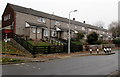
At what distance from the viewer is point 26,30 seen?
105ft

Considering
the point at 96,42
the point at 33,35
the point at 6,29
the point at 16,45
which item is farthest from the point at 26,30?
the point at 96,42

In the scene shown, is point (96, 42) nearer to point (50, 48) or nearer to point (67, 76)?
point (50, 48)

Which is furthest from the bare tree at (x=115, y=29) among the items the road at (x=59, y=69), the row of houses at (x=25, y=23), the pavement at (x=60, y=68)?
the road at (x=59, y=69)

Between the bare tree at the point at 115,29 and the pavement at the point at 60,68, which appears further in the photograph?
the bare tree at the point at 115,29

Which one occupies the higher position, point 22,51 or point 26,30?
point 26,30

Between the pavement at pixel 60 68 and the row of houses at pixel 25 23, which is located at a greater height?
the row of houses at pixel 25 23

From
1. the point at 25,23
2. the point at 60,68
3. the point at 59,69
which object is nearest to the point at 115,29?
the point at 25,23

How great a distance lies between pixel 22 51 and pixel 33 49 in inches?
93.7

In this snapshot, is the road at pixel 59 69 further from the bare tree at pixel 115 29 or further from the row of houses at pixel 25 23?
the bare tree at pixel 115 29

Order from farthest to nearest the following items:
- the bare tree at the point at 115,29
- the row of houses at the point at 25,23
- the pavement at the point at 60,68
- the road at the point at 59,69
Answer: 1. the bare tree at the point at 115,29
2. the row of houses at the point at 25,23
3. the pavement at the point at 60,68
4. the road at the point at 59,69

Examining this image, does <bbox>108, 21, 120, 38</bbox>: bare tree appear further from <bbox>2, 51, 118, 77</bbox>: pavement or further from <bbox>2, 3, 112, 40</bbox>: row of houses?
<bbox>2, 51, 118, 77</bbox>: pavement

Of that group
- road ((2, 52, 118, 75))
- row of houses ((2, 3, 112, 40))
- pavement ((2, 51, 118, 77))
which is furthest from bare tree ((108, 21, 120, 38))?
road ((2, 52, 118, 75))

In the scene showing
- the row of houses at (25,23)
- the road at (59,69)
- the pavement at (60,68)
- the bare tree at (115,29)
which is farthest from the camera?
the bare tree at (115,29)

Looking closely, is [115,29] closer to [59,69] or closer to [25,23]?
[25,23]
